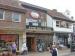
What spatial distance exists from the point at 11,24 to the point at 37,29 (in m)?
7.06

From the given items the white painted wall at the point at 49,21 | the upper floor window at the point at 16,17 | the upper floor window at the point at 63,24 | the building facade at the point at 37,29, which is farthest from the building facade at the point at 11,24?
the upper floor window at the point at 63,24

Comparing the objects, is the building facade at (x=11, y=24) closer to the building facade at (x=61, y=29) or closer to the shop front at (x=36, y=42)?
the shop front at (x=36, y=42)

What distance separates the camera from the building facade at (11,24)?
31281 millimetres

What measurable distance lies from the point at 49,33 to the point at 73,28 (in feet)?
47.3

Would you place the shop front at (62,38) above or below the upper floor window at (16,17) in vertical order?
below

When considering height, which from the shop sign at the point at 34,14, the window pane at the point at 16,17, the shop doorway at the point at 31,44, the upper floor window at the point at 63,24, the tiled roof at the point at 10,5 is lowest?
the shop doorway at the point at 31,44

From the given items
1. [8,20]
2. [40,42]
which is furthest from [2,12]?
[40,42]

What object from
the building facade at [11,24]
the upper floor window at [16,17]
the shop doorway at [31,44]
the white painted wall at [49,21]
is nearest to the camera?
the building facade at [11,24]

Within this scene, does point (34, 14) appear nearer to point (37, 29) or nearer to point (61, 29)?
point (37, 29)

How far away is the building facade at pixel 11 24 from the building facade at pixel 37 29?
2069 millimetres

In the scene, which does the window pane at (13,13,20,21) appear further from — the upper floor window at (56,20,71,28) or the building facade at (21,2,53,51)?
the upper floor window at (56,20,71,28)

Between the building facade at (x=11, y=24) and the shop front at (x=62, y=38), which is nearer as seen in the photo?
the building facade at (x=11, y=24)

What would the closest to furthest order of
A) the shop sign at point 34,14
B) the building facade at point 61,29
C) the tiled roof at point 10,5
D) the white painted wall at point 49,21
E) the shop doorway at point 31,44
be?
1. the tiled roof at point 10,5
2. the shop sign at point 34,14
3. the shop doorway at point 31,44
4. the white painted wall at point 49,21
5. the building facade at point 61,29

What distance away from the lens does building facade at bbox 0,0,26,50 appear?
3128cm
